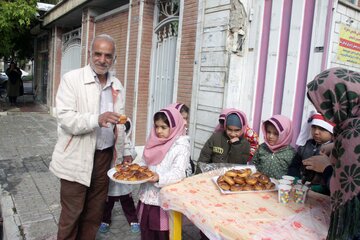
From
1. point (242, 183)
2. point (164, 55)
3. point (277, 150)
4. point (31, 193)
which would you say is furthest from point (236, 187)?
point (164, 55)

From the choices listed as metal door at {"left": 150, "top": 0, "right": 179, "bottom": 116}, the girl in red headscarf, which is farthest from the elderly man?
metal door at {"left": 150, "top": 0, "right": 179, "bottom": 116}

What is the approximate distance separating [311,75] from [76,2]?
27.3 ft

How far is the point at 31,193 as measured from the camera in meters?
4.72

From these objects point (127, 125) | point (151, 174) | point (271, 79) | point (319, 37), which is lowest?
point (151, 174)

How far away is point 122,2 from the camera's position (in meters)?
8.94

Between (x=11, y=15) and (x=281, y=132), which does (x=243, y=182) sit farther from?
(x=11, y=15)

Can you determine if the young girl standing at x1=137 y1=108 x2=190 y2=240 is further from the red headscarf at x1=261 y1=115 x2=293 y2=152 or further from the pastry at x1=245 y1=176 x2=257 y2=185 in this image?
the red headscarf at x1=261 y1=115 x2=293 y2=152

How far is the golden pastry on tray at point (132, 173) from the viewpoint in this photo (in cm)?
250

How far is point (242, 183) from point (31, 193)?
361 centimetres

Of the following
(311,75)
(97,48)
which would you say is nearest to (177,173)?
(97,48)

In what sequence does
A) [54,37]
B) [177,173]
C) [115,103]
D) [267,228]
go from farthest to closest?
1. [54,37]
2. [115,103]
3. [177,173]
4. [267,228]

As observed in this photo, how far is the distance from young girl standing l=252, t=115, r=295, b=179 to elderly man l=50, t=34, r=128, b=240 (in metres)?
1.37

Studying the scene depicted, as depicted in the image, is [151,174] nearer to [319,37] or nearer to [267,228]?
[267,228]

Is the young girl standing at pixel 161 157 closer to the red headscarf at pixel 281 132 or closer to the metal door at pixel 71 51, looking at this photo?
the red headscarf at pixel 281 132
